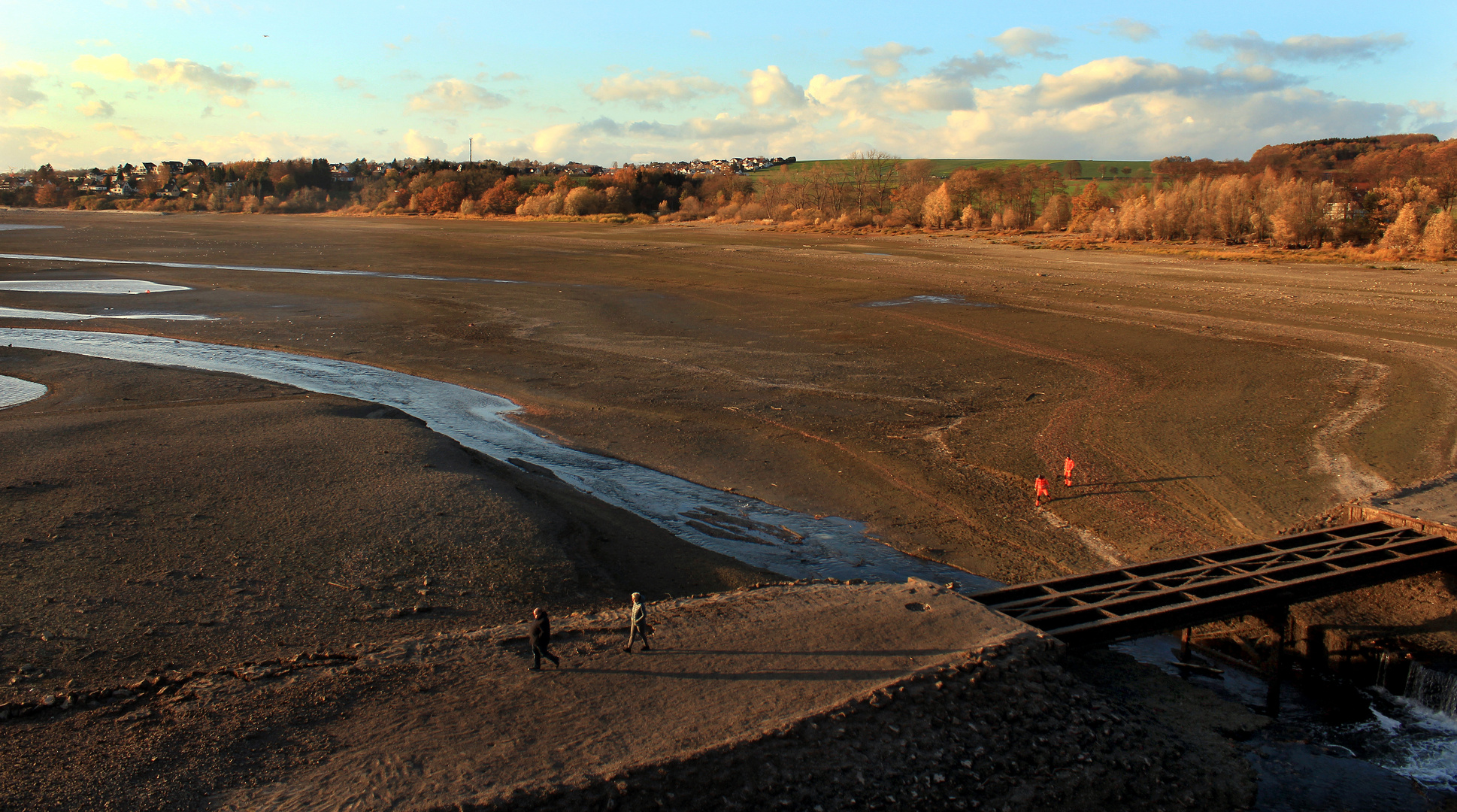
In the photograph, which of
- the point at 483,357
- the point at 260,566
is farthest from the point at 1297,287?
the point at 260,566

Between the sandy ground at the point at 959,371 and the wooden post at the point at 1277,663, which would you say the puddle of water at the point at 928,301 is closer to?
the sandy ground at the point at 959,371

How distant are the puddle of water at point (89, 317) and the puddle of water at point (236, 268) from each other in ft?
40.1

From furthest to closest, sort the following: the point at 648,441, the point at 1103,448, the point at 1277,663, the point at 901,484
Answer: the point at 648,441 → the point at 1103,448 → the point at 901,484 → the point at 1277,663

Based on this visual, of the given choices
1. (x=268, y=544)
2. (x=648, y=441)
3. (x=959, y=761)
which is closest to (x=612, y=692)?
(x=959, y=761)

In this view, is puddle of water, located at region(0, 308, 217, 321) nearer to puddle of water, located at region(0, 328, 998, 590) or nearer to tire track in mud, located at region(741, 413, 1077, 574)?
puddle of water, located at region(0, 328, 998, 590)

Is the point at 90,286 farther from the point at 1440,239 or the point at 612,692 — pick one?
the point at 1440,239

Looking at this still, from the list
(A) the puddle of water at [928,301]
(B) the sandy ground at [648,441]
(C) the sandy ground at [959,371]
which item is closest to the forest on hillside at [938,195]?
(C) the sandy ground at [959,371]

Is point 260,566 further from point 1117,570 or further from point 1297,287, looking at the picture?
point 1297,287

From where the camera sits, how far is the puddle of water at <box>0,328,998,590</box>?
12016 mm

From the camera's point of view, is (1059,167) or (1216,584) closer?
(1216,584)

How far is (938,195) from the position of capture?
77.7m

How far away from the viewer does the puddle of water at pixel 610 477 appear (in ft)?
39.4

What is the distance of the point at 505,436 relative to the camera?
1778cm

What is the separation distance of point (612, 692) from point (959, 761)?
2957 mm
